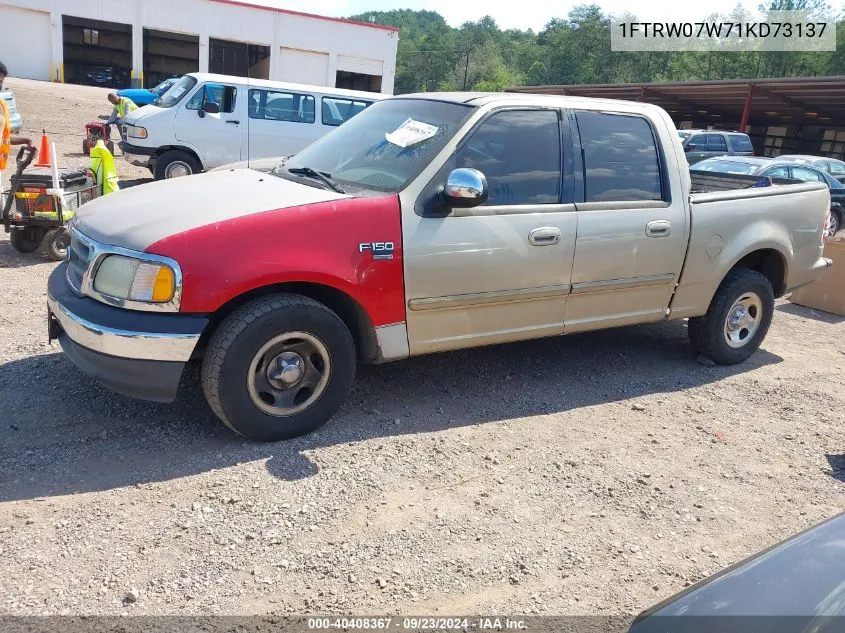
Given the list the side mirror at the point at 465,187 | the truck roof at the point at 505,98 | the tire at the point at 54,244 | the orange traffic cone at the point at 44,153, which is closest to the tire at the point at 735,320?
the truck roof at the point at 505,98

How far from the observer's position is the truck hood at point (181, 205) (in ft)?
11.5

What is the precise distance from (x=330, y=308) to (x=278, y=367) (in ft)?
1.55

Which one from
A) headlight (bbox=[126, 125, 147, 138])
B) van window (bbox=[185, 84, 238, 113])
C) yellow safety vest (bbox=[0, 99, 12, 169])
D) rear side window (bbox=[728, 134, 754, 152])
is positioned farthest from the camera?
rear side window (bbox=[728, 134, 754, 152])

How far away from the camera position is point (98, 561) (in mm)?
2795

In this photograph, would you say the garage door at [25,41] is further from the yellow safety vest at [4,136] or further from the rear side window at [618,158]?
the rear side window at [618,158]

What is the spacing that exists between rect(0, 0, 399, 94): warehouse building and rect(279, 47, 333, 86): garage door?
0.17 feet

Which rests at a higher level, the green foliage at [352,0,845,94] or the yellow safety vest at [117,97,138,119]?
the green foliage at [352,0,845,94]

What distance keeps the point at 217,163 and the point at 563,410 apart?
31.8 feet

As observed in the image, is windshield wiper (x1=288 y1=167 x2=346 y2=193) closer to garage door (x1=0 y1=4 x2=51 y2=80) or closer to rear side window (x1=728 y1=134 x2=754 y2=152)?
rear side window (x1=728 y1=134 x2=754 y2=152)

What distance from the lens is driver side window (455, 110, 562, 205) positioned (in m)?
4.21

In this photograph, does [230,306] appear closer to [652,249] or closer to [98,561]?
[98,561]

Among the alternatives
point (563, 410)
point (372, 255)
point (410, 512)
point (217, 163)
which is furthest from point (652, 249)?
point (217, 163)

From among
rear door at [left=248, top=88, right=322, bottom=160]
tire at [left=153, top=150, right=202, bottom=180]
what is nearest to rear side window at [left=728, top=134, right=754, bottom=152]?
rear door at [left=248, top=88, right=322, bottom=160]

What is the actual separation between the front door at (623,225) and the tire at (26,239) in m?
5.44
